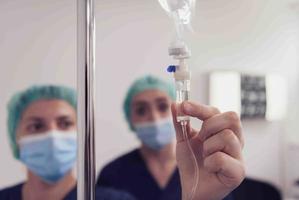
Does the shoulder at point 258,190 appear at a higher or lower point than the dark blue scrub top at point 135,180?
lower

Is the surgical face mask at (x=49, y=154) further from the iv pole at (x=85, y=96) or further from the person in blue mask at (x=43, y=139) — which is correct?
the iv pole at (x=85, y=96)

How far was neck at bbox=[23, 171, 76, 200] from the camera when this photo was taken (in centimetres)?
139

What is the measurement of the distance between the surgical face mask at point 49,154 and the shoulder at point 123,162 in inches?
7.0

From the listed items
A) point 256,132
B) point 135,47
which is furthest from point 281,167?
point 135,47

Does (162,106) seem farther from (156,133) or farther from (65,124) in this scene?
(65,124)

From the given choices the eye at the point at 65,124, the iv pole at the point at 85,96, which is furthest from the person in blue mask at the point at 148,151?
the iv pole at the point at 85,96

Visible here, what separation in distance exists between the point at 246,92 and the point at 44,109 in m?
1.20

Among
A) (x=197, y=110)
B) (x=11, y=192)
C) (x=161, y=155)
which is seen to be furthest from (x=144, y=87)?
(x=197, y=110)

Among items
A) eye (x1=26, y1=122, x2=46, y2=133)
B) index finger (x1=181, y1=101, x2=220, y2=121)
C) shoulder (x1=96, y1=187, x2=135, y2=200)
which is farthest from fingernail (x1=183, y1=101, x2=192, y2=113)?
shoulder (x1=96, y1=187, x2=135, y2=200)

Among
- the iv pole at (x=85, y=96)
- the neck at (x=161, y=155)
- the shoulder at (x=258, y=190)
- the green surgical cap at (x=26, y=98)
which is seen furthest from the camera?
the shoulder at (x=258, y=190)

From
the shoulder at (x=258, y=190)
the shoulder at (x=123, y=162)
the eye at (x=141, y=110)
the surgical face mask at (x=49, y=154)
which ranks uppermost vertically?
the eye at (x=141, y=110)

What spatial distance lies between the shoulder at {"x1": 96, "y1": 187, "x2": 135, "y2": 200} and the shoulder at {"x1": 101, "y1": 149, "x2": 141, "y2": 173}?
9 cm

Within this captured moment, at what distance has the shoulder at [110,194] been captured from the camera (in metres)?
1.50

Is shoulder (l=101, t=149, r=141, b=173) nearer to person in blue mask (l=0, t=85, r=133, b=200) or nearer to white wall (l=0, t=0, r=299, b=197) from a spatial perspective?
white wall (l=0, t=0, r=299, b=197)
